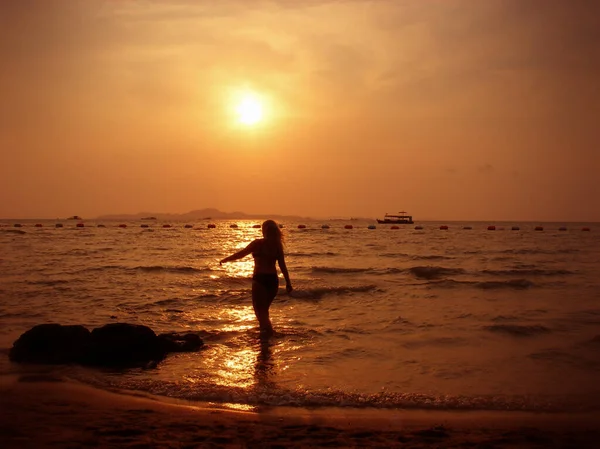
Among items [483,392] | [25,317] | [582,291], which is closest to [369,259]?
[582,291]

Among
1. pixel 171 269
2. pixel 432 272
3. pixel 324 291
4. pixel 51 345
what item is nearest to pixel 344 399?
pixel 51 345

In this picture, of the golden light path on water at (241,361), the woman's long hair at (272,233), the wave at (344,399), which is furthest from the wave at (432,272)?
the wave at (344,399)

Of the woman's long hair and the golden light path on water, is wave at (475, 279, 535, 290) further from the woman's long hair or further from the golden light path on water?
the woman's long hair

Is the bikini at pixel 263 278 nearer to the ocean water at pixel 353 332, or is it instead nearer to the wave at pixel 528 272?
the ocean water at pixel 353 332

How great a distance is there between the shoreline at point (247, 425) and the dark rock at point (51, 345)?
1.49 metres

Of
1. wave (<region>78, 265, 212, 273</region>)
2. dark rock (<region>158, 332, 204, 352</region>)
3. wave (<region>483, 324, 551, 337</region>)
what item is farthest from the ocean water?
wave (<region>78, 265, 212, 273</region>)

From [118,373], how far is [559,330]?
8208mm

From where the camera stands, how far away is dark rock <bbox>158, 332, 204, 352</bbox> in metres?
8.20

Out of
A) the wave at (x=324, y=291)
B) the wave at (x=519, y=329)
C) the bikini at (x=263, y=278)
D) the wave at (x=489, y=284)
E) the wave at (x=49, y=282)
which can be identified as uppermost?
the bikini at (x=263, y=278)

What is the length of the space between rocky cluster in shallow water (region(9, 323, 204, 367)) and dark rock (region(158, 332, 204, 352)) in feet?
0.12

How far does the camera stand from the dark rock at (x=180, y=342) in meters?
8.20

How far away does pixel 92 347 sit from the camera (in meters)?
7.53

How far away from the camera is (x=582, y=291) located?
1547 centimetres

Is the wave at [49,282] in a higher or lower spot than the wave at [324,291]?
higher
